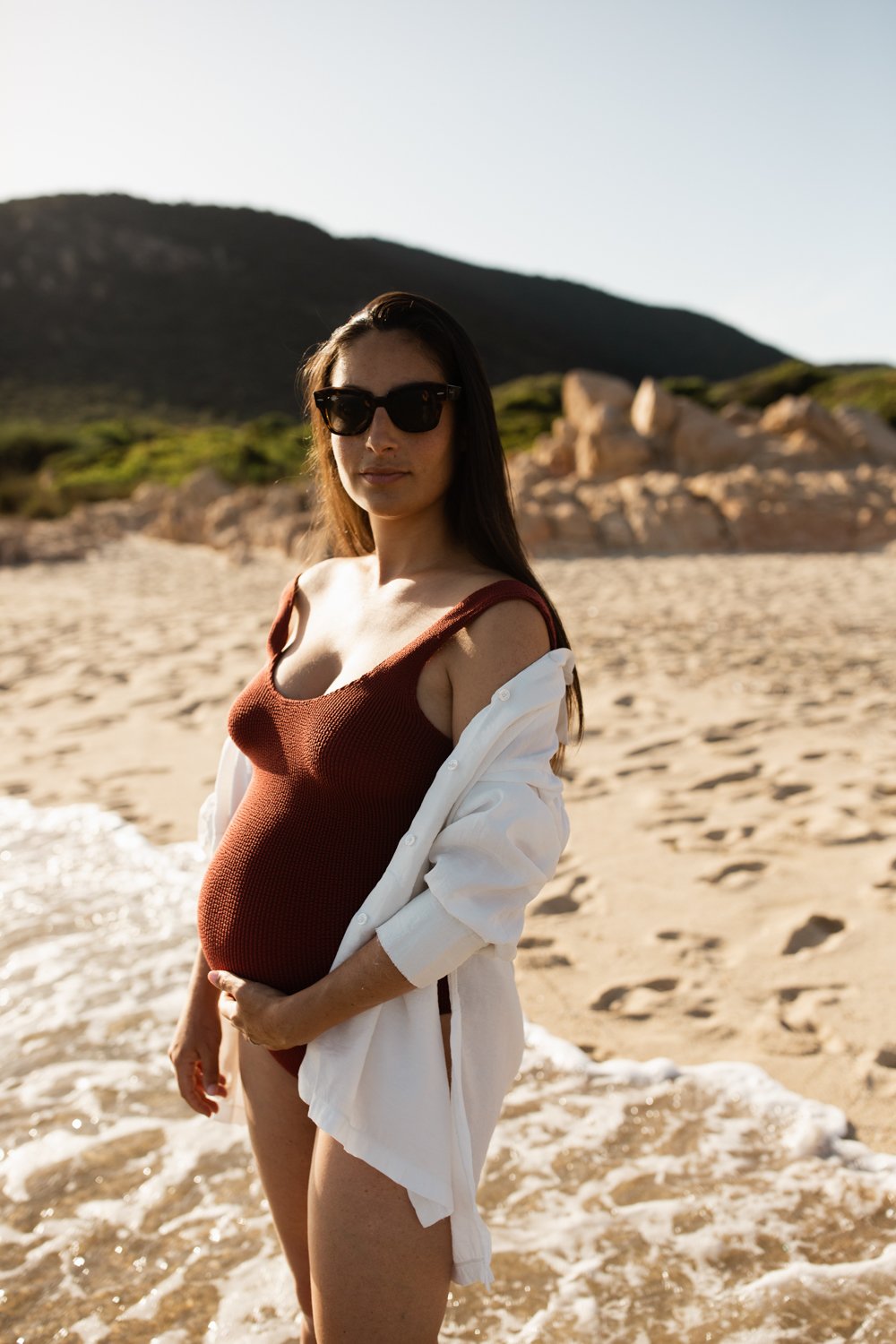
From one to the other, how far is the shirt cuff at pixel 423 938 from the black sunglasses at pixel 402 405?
0.67 metres

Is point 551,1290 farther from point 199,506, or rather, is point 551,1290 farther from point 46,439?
point 46,439

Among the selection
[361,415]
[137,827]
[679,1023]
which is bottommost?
[137,827]

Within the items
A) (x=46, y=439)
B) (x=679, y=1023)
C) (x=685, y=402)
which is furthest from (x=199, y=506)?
(x=46, y=439)

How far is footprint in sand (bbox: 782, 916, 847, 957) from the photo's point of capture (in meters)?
3.25

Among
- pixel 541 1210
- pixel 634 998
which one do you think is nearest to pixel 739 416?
pixel 634 998

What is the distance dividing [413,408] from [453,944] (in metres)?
0.75

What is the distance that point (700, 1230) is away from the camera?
7.59 ft

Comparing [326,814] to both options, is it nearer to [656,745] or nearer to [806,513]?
[656,745]

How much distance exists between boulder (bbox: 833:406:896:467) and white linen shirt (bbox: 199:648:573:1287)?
14857mm

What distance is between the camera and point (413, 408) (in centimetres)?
154

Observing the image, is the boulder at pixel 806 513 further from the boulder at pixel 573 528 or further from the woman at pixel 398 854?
the woman at pixel 398 854

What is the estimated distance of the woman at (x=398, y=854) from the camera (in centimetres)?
138

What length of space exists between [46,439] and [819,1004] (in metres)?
36.5

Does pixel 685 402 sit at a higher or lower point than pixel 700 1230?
higher
